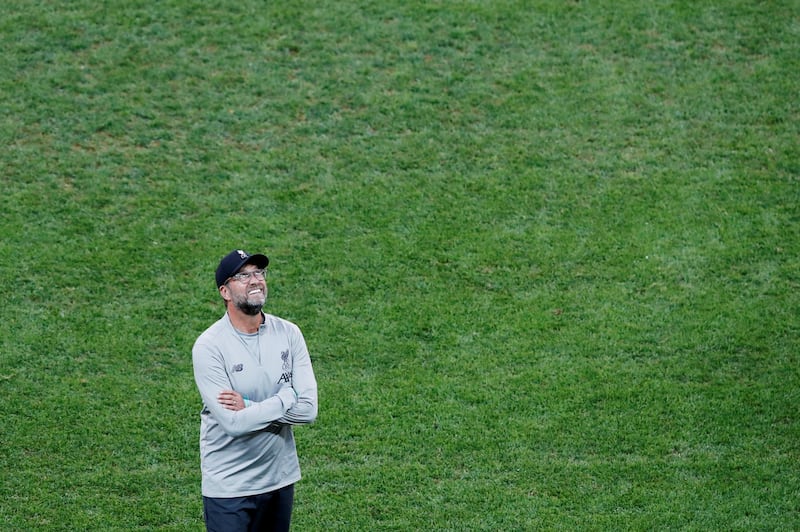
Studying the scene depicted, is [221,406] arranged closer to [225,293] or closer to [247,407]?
[247,407]

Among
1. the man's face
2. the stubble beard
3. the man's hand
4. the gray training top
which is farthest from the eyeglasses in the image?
Answer: the man's hand

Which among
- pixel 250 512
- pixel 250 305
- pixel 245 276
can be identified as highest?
pixel 245 276

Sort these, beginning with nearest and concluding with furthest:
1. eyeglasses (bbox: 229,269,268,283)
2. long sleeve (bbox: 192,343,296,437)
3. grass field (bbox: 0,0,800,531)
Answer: long sleeve (bbox: 192,343,296,437)
eyeglasses (bbox: 229,269,268,283)
grass field (bbox: 0,0,800,531)

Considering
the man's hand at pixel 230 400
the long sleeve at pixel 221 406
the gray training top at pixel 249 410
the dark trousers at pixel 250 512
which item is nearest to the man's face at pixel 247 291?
the gray training top at pixel 249 410

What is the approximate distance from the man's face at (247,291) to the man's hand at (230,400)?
49cm

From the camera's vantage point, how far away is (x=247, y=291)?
19.5ft

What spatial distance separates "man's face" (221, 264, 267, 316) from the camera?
19.4 ft

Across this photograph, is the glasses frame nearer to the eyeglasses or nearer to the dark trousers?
the eyeglasses

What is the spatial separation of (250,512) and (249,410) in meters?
0.64

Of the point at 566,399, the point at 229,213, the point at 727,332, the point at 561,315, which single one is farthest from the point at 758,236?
the point at 229,213

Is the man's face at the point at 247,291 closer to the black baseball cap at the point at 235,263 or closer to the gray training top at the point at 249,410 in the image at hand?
the black baseball cap at the point at 235,263

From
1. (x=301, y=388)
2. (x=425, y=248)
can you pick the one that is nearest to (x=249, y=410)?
(x=301, y=388)

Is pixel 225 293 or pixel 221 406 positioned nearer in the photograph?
pixel 221 406

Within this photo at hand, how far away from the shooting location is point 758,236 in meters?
10.2
